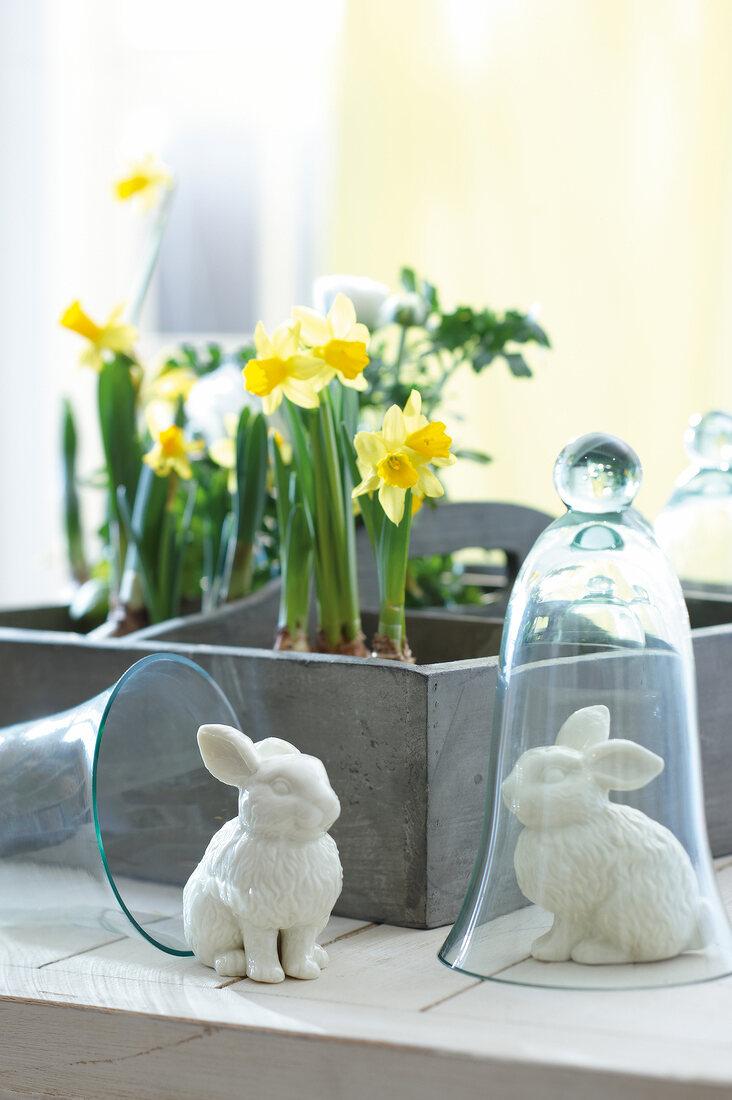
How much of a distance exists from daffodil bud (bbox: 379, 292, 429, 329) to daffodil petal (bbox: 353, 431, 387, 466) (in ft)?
0.73

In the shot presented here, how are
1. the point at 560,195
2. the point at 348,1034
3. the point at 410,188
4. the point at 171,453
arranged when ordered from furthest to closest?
1. the point at 410,188
2. the point at 560,195
3. the point at 171,453
4. the point at 348,1034

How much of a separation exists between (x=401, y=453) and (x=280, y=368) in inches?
2.9

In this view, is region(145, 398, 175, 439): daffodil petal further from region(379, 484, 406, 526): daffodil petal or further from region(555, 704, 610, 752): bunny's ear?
region(555, 704, 610, 752): bunny's ear

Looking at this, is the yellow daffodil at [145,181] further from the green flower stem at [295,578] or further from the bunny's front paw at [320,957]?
the bunny's front paw at [320,957]

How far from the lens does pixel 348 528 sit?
684 millimetres

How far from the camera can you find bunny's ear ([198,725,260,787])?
1.65 ft

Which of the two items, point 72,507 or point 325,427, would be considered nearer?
point 325,427

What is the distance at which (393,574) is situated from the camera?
0.64 metres

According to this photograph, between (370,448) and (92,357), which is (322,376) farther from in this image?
(92,357)

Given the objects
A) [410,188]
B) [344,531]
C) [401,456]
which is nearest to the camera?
[401,456]

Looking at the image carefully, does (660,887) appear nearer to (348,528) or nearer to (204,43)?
(348,528)

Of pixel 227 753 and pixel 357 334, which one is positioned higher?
pixel 357 334

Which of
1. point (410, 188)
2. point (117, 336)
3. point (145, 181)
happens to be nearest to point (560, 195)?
point (410, 188)

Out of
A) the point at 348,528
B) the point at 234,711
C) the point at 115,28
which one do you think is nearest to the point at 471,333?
the point at 348,528
